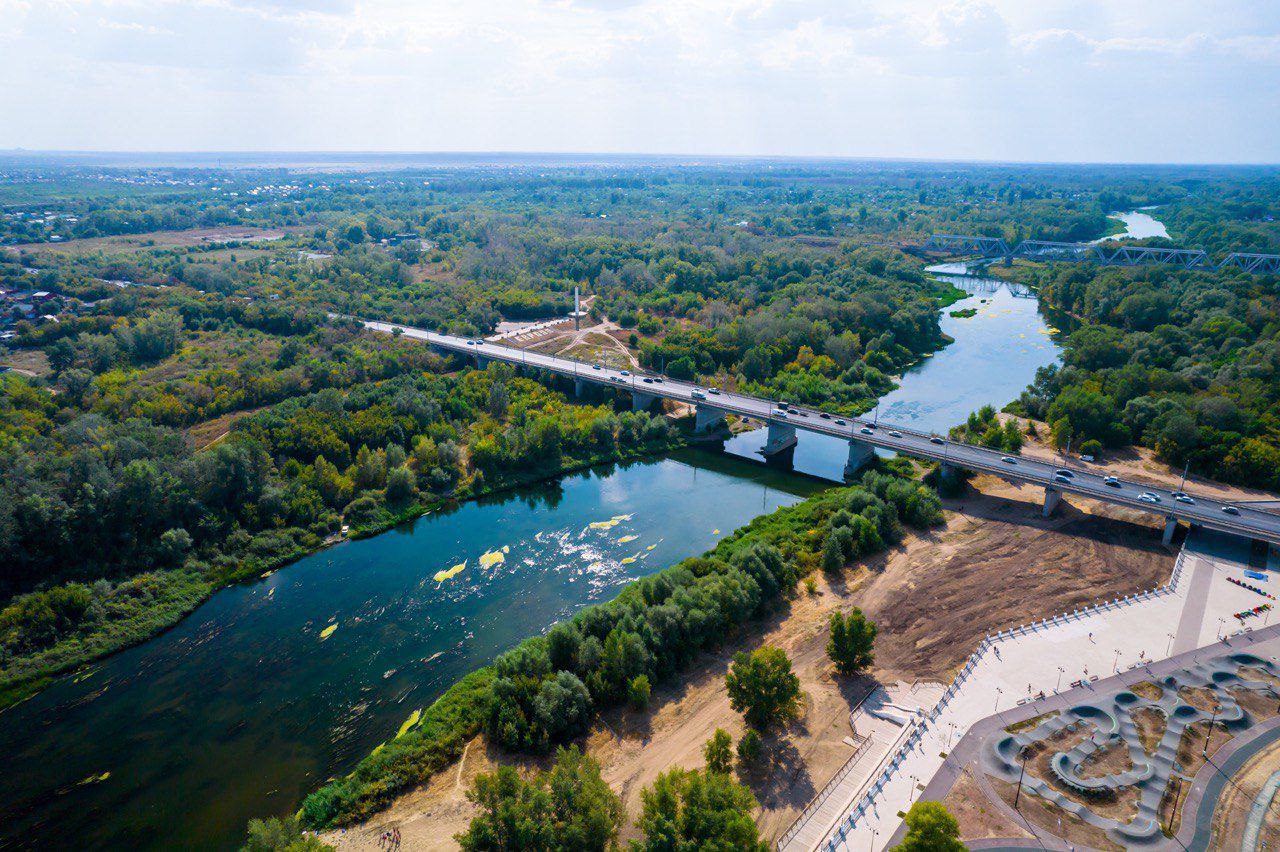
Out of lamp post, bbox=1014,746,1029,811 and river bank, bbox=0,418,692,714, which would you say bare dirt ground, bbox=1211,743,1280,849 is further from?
river bank, bbox=0,418,692,714

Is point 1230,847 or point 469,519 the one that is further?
point 469,519

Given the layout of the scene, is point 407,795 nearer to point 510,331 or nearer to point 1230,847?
point 1230,847

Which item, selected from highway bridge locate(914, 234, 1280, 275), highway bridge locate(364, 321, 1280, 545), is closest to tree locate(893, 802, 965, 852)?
highway bridge locate(364, 321, 1280, 545)

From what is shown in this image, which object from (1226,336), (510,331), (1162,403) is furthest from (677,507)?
(1226,336)

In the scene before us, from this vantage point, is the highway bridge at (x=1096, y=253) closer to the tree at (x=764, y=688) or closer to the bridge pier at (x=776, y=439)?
the bridge pier at (x=776, y=439)

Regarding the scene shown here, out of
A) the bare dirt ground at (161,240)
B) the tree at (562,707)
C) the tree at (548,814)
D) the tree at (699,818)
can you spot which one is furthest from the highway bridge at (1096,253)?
the bare dirt ground at (161,240)
